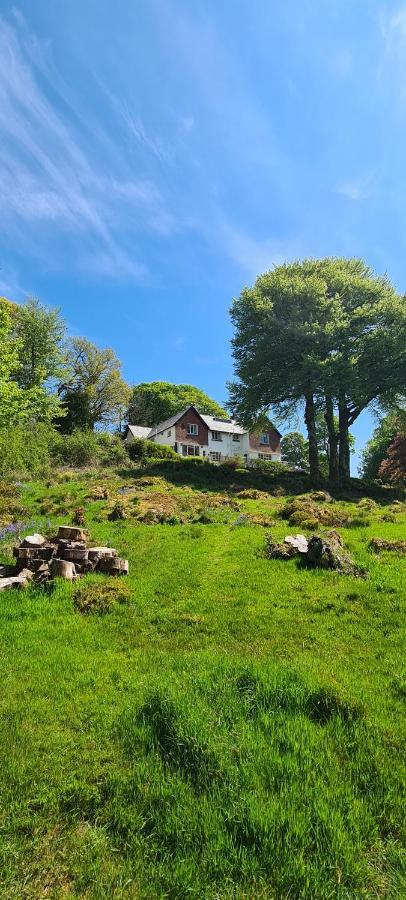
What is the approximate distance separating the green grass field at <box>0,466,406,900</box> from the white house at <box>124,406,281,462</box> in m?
47.4

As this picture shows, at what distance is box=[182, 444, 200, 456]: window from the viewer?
57.4m

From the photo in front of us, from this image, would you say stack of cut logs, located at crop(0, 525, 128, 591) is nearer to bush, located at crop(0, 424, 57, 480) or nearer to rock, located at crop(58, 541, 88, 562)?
rock, located at crop(58, 541, 88, 562)

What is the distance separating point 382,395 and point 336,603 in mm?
31012

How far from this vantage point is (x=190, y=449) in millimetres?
58375

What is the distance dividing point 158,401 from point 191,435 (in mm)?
20952

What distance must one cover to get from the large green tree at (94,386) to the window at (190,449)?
31.3ft

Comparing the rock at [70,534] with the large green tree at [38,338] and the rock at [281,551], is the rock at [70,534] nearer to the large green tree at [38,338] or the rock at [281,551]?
the rock at [281,551]

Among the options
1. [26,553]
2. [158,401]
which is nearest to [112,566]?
[26,553]

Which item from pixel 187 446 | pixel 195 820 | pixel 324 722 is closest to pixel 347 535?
pixel 324 722

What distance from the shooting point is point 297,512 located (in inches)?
658

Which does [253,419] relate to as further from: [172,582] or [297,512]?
[172,582]

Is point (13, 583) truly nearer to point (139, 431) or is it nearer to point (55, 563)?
point (55, 563)

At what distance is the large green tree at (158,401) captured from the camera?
7562 cm

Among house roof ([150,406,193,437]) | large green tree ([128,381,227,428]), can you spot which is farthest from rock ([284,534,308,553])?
large green tree ([128,381,227,428])
